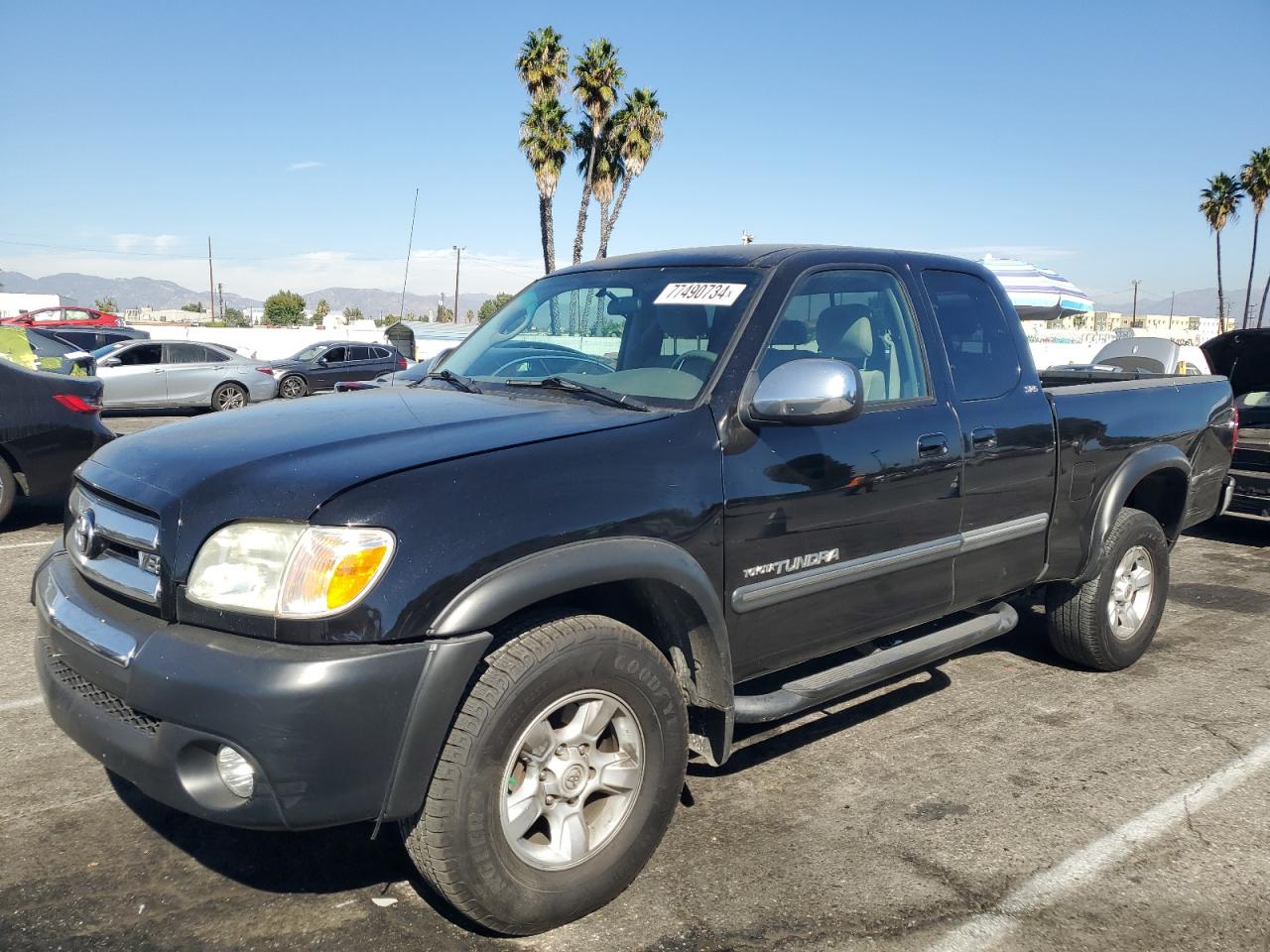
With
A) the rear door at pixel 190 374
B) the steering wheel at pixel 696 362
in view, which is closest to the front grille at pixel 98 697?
the steering wheel at pixel 696 362

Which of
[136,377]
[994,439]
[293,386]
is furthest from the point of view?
[293,386]

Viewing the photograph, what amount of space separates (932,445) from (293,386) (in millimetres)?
20620

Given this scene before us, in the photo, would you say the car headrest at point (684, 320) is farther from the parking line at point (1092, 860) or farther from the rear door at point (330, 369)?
the rear door at point (330, 369)

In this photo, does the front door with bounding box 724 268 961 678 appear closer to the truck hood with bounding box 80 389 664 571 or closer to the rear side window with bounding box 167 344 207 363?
the truck hood with bounding box 80 389 664 571

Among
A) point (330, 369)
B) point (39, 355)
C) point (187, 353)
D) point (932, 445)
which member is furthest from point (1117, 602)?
point (330, 369)

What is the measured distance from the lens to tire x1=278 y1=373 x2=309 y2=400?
2184 cm

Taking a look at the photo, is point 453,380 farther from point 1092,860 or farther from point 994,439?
point 1092,860

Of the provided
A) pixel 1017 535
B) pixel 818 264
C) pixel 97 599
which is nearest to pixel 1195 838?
pixel 1017 535

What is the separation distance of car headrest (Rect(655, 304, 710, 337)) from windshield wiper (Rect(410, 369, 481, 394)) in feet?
2.26

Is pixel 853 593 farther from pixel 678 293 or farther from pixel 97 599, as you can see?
pixel 97 599

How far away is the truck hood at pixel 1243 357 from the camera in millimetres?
Answer: 8398

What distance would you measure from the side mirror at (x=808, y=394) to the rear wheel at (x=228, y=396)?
18499mm

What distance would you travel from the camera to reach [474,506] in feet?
8.01

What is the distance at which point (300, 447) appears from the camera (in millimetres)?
2660
